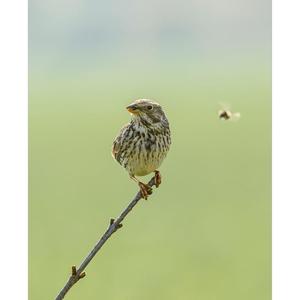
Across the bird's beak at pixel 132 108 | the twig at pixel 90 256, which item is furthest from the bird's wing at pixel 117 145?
the twig at pixel 90 256

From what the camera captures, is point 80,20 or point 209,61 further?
point 209,61

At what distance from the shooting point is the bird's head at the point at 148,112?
253cm

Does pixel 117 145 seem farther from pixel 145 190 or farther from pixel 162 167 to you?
pixel 162 167

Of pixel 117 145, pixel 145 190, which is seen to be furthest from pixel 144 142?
pixel 145 190

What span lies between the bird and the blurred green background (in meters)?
0.83

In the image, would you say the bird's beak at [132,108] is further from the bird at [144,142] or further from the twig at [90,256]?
the twig at [90,256]

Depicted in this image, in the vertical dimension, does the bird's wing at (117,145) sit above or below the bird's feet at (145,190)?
above

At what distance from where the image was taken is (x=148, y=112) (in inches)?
104

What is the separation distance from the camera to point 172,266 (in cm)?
487

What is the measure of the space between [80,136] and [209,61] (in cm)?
103

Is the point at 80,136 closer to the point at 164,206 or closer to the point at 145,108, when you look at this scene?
the point at 164,206

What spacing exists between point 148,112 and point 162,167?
7.56ft
